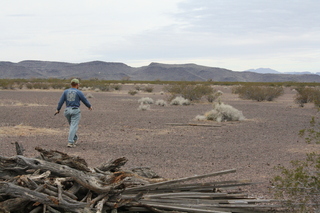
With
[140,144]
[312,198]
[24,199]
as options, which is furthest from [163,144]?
[24,199]

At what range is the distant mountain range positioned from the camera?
569 feet

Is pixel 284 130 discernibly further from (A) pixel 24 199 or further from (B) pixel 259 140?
(A) pixel 24 199

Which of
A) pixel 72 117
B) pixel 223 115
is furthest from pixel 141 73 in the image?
pixel 72 117

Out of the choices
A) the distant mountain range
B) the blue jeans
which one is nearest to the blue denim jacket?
the blue jeans

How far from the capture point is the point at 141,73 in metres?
187

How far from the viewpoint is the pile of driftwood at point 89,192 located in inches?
199

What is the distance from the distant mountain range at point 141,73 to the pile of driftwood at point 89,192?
163081 millimetres

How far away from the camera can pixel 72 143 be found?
39.9ft

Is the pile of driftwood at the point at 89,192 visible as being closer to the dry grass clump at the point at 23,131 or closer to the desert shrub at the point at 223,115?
the dry grass clump at the point at 23,131

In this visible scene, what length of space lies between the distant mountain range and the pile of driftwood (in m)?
163

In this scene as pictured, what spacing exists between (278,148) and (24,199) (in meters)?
9.54

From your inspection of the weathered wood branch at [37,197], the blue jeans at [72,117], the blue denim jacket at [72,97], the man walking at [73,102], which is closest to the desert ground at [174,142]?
the blue jeans at [72,117]

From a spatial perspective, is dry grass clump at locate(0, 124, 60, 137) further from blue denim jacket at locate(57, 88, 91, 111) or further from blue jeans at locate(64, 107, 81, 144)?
blue denim jacket at locate(57, 88, 91, 111)

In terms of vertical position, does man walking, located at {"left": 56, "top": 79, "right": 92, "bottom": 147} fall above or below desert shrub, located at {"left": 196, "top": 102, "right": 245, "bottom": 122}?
above
